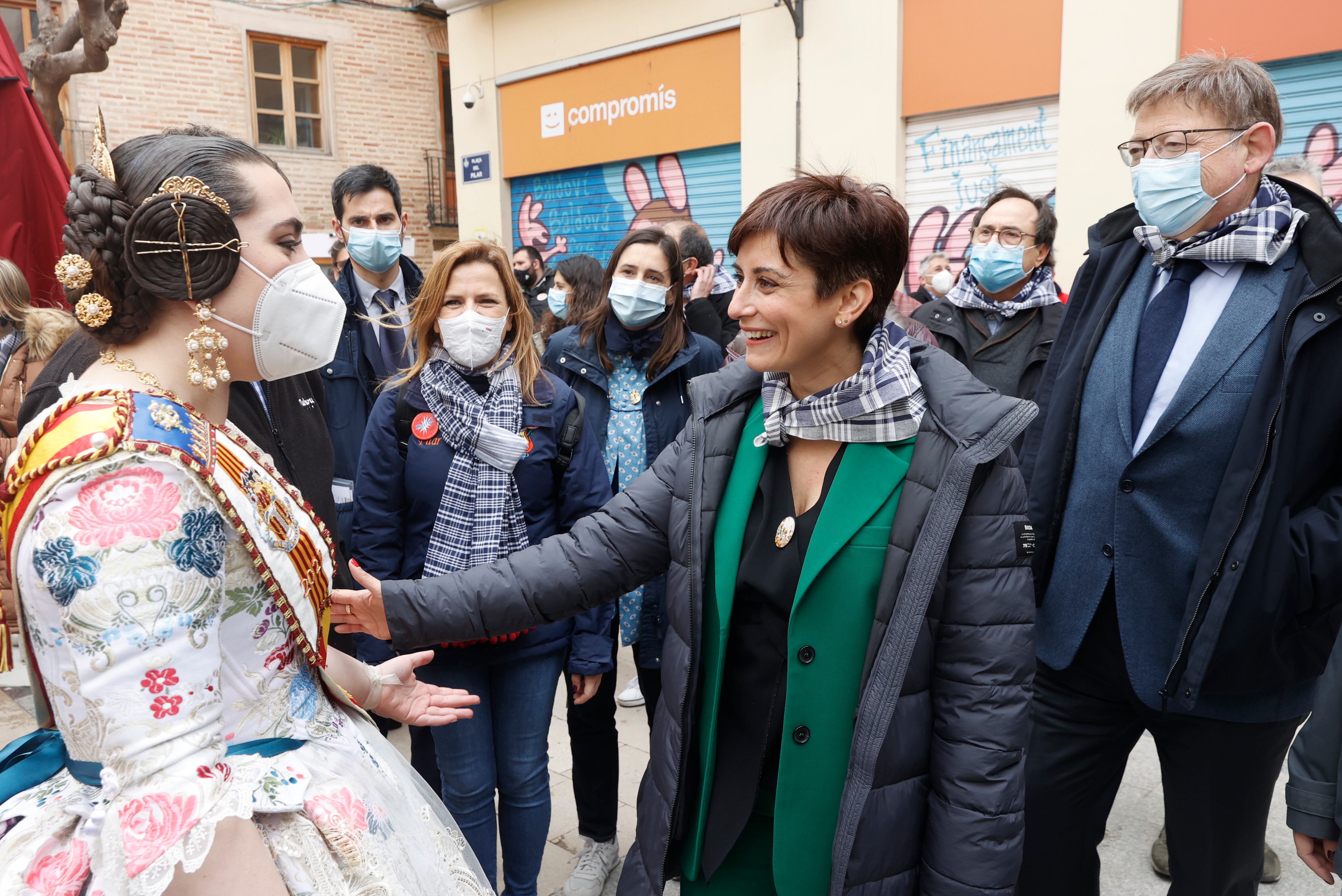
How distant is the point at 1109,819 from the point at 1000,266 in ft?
7.46

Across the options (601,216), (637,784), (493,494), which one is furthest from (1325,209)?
(601,216)

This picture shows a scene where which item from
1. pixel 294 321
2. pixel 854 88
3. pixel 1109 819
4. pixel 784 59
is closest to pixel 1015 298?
pixel 1109 819

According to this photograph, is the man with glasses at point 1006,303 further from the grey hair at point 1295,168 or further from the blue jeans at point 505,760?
the blue jeans at point 505,760

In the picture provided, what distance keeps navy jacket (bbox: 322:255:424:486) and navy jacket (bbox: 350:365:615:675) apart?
36.1 inches

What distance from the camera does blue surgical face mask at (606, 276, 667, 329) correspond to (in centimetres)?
379

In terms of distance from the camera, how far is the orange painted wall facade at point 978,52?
8219 millimetres

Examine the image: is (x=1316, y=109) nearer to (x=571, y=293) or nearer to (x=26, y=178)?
(x=571, y=293)

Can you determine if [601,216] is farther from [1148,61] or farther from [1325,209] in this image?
[1325,209]

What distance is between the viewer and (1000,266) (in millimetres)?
4172

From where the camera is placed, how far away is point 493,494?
2883 mm

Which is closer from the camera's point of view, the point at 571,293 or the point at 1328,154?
the point at 571,293

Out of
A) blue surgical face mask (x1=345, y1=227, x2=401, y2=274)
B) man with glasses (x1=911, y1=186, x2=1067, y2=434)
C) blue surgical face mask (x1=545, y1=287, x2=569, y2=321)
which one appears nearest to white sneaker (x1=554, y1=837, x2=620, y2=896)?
man with glasses (x1=911, y1=186, x2=1067, y2=434)

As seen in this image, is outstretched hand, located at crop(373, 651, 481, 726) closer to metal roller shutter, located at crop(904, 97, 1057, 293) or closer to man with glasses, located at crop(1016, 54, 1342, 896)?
man with glasses, located at crop(1016, 54, 1342, 896)

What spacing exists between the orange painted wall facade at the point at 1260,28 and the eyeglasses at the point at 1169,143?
5.47 metres
